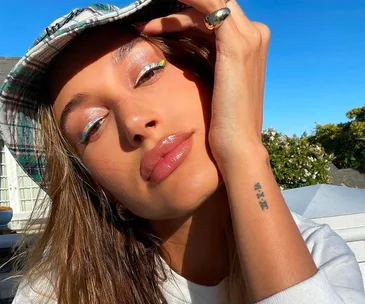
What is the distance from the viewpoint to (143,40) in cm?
141

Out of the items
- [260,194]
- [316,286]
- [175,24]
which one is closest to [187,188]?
[260,194]

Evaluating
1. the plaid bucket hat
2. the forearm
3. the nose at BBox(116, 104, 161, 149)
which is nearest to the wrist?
the forearm

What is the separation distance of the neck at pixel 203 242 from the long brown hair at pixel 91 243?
0.19 feet

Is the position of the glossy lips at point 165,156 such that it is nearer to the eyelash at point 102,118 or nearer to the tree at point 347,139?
the eyelash at point 102,118

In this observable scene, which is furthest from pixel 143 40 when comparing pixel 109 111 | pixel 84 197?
pixel 84 197

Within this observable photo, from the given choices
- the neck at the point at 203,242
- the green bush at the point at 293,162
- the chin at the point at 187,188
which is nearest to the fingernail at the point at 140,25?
the chin at the point at 187,188

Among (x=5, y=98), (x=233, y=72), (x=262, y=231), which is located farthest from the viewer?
(x=5, y=98)

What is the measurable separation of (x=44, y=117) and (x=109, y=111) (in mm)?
375

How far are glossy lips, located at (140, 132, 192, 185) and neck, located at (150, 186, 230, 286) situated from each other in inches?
13.3

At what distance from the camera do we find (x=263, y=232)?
1170 mm

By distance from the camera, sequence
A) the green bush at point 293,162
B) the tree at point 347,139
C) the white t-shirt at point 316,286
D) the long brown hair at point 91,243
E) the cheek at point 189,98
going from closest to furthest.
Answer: the white t-shirt at point 316,286
the cheek at point 189,98
the long brown hair at point 91,243
the green bush at point 293,162
the tree at point 347,139

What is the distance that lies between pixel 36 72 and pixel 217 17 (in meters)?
0.67

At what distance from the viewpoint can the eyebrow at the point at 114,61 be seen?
1.37 m

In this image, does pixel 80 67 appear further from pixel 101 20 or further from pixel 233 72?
pixel 233 72
